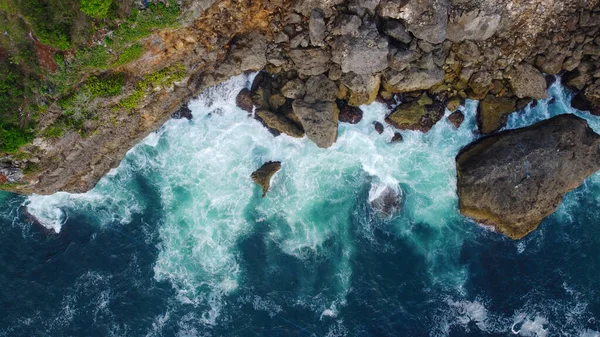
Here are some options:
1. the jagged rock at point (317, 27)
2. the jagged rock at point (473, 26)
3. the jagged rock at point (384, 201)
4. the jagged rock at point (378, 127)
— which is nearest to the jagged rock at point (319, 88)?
the jagged rock at point (317, 27)

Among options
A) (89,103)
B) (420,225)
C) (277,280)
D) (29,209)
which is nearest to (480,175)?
(420,225)

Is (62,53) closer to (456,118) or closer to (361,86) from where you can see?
(361,86)

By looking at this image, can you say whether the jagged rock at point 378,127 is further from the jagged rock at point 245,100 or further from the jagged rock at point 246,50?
the jagged rock at point 246,50

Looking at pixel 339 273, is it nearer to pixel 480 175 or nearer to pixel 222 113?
pixel 480 175

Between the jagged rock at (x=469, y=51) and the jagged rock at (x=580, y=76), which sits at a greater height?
the jagged rock at (x=469, y=51)

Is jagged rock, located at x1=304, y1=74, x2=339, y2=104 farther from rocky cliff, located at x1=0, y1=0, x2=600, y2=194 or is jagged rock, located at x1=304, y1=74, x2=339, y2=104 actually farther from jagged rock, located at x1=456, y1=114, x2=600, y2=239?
jagged rock, located at x1=456, y1=114, x2=600, y2=239

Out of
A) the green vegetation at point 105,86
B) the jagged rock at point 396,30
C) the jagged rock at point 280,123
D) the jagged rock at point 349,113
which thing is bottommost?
the jagged rock at point 349,113

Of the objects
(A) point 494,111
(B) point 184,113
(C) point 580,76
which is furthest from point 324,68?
(C) point 580,76
